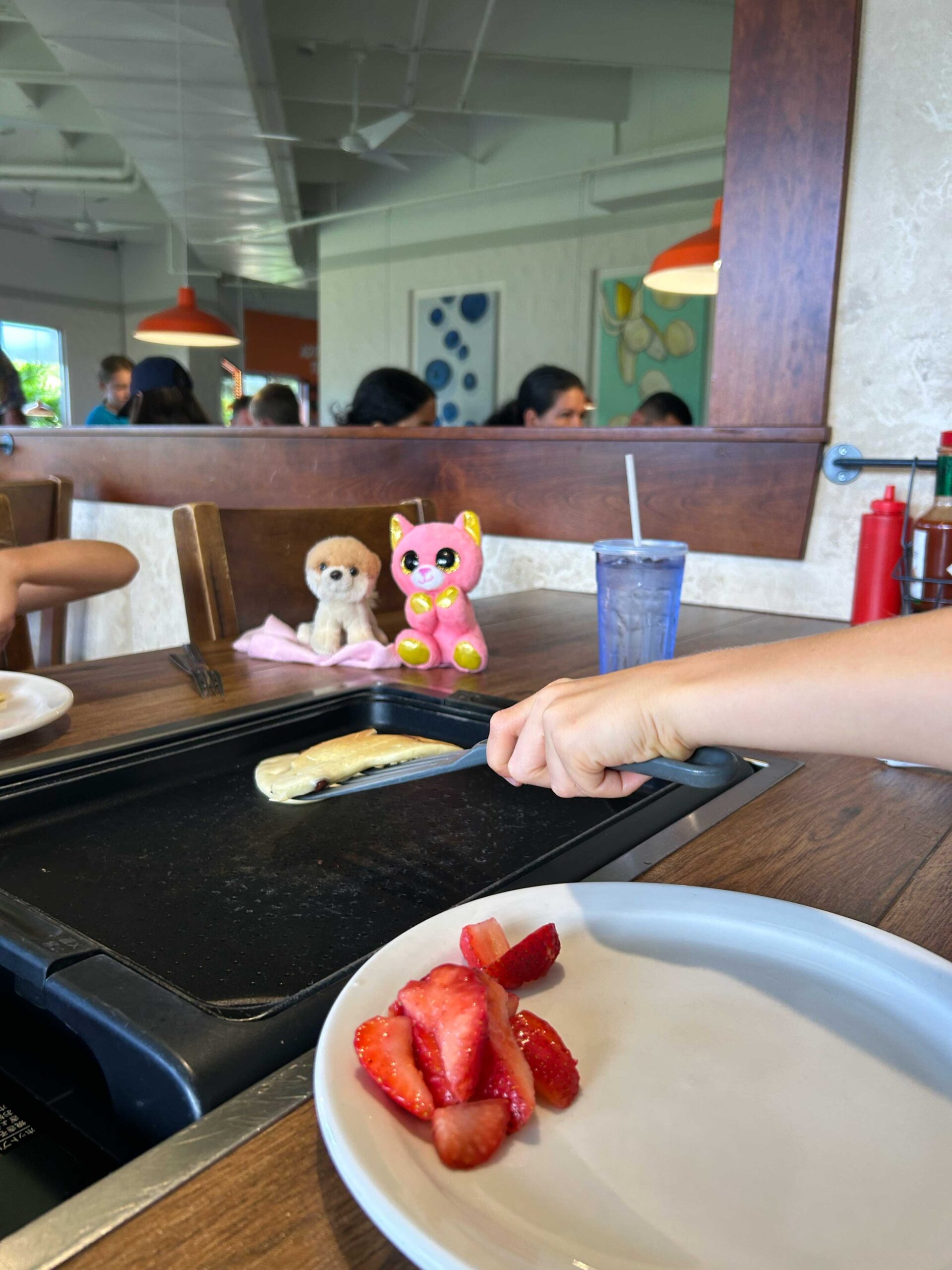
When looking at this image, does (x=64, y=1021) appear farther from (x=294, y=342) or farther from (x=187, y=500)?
(x=294, y=342)

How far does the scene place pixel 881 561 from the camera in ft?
4.32

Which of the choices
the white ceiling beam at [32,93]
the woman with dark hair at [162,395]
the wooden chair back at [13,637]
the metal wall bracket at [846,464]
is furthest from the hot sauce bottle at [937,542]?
the white ceiling beam at [32,93]

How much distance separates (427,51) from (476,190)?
179cm

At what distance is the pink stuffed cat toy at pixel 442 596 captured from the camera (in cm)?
118

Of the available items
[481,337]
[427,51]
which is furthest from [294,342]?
[427,51]

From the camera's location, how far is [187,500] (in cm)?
269

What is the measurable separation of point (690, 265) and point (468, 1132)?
3.35m

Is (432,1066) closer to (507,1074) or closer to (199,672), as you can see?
(507,1074)

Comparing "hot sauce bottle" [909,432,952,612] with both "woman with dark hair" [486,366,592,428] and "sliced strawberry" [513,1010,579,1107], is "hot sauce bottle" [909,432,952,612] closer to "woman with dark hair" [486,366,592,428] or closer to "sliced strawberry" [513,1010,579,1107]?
"sliced strawberry" [513,1010,579,1107]

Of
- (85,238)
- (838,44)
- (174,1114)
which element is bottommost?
(174,1114)

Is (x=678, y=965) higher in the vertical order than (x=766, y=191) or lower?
lower

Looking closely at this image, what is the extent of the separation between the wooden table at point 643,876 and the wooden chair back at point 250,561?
5.7 inches

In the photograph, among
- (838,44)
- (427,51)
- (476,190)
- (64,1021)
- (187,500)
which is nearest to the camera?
(64,1021)

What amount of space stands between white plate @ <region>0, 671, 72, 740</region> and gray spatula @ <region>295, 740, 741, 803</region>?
1.00 feet
